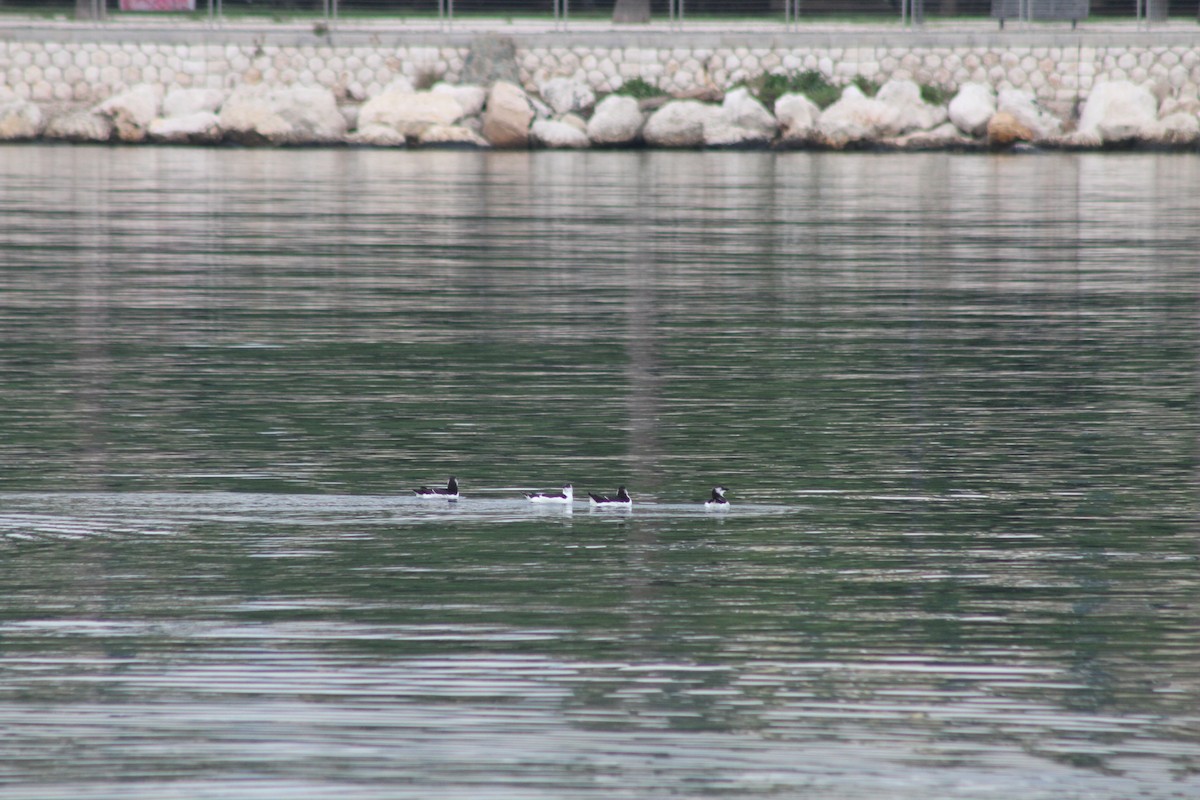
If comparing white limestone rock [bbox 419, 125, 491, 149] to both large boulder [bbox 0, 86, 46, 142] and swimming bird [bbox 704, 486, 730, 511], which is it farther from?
swimming bird [bbox 704, 486, 730, 511]

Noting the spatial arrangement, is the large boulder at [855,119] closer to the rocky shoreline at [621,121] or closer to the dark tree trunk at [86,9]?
the rocky shoreline at [621,121]

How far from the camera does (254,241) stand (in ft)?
83.8

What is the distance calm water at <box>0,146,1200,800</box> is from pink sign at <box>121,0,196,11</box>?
1206 inches

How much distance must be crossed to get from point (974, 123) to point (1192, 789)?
140 ft

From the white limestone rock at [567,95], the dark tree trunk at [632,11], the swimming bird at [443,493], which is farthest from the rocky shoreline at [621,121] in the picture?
the swimming bird at [443,493]

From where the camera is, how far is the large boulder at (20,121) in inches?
1877

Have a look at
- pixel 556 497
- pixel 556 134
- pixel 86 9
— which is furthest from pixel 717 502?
pixel 86 9

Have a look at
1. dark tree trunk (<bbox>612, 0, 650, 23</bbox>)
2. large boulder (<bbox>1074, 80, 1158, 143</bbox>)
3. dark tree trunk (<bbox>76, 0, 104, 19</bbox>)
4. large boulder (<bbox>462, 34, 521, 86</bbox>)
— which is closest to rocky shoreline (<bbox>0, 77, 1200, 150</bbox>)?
large boulder (<bbox>1074, 80, 1158, 143</bbox>)

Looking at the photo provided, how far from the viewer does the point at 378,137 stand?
48.1 meters

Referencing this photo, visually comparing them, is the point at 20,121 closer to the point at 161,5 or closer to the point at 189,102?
the point at 189,102

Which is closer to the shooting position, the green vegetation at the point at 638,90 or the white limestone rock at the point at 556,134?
the white limestone rock at the point at 556,134

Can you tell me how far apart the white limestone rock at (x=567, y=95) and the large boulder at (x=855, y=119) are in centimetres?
602

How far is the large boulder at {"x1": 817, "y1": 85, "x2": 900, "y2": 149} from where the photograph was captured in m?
47.7

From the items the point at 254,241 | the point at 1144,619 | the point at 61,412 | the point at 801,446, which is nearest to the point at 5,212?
the point at 254,241
